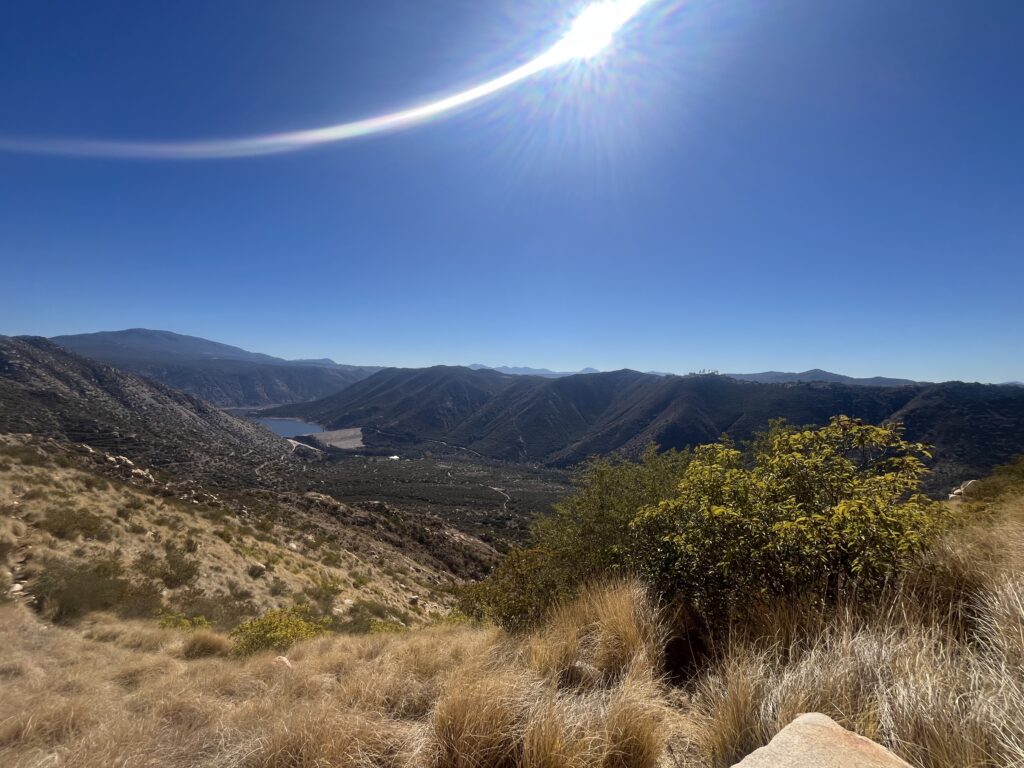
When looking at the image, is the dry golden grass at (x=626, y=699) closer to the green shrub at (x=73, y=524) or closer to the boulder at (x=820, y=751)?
the boulder at (x=820, y=751)

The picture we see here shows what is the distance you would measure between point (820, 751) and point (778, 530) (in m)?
2.41

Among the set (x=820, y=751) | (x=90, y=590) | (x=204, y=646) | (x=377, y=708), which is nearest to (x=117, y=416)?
(x=90, y=590)

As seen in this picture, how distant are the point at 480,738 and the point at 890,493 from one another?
4628 mm

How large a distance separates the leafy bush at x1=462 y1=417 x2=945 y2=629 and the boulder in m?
1.96

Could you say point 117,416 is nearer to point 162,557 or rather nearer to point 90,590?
point 162,557

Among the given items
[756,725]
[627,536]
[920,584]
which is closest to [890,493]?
[920,584]

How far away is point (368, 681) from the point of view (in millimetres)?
4504

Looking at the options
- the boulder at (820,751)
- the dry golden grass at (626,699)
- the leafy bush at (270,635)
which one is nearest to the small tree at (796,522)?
the dry golden grass at (626,699)

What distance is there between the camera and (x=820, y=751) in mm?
2070

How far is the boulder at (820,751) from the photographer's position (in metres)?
1.99

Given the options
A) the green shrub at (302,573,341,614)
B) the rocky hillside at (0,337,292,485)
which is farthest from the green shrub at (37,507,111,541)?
the rocky hillside at (0,337,292,485)

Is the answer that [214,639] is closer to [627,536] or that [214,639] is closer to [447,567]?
[627,536]

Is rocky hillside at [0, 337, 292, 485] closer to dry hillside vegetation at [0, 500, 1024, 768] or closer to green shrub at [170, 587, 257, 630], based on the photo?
green shrub at [170, 587, 257, 630]

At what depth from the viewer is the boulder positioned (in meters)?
1.99
